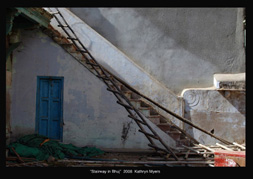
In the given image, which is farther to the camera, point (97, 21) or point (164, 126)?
point (97, 21)

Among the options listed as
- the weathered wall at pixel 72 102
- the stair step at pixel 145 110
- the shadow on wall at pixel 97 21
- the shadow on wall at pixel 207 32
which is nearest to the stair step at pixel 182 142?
the weathered wall at pixel 72 102

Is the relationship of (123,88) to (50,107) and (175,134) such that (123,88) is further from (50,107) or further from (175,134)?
(50,107)

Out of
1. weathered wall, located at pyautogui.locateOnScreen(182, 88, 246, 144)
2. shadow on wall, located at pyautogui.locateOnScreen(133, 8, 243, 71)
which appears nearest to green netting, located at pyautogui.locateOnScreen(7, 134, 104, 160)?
weathered wall, located at pyautogui.locateOnScreen(182, 88, 246, 144)

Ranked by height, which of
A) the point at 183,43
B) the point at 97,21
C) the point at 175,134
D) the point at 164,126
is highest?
the point at 97,21

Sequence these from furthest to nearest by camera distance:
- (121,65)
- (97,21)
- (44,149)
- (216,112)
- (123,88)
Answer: (97,21)
(121,65)
(216,112)
(123,88)
(44,149)

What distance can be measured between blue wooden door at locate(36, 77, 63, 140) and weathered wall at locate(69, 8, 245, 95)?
2.48 meters

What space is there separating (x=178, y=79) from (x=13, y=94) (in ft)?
16.8

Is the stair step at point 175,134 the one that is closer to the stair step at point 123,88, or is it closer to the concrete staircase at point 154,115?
the concrete staircase at point 154,115

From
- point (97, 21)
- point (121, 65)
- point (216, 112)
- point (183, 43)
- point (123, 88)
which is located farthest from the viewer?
point (97, 21)

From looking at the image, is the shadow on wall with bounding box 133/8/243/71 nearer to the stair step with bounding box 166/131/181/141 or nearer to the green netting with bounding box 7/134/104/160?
the stair step with bounding box 166/131/181/141

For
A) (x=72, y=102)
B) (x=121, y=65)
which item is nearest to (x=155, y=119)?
(x=121, y=65)

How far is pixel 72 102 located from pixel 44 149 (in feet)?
5.14

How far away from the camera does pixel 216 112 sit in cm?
796
